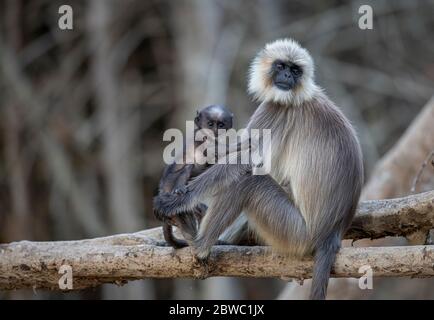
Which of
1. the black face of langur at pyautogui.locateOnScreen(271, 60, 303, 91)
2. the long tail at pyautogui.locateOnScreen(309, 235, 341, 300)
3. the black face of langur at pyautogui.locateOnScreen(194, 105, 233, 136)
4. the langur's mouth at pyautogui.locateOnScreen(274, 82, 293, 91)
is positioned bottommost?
the long tail at pyautogui.locateOnScreen(309, 235, 341, 300)

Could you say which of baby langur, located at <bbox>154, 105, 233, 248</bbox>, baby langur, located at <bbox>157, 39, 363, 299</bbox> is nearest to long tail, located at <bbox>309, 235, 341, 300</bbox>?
baby langur, located at <bbox>157, 39, 363, 299</bbox>

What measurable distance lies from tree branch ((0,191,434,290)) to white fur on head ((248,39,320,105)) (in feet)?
3.66

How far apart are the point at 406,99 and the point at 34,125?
6.57 meters

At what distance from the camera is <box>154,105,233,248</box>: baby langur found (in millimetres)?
6398

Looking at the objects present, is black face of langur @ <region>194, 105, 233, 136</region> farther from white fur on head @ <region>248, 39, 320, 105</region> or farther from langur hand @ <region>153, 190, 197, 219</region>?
langur hand @ <region>153, 190, 197, 219</region>

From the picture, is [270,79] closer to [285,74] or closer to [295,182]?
[285,74]

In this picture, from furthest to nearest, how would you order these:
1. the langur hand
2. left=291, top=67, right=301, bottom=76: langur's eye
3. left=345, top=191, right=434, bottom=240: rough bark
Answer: left=291, top=67, right=301, bottom=76: langur's eye
left=345, top=191, right=434, bottom=240: rough bark
the langur hand

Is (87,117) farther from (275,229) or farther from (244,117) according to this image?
(275,229)

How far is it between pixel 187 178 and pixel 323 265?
4.45 ft

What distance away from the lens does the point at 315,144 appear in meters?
6.54

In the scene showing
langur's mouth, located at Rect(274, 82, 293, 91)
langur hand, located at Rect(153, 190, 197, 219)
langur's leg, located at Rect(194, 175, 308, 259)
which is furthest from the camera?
langur's mouth, located at Rect(274, 82, 293, 91)

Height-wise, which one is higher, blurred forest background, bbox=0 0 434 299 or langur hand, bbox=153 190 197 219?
blurred forest background, bbox=0 0 434 299

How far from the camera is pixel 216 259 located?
20.8 ft

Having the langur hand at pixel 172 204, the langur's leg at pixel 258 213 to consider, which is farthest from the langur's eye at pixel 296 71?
the langur hand at pixel 172 204
